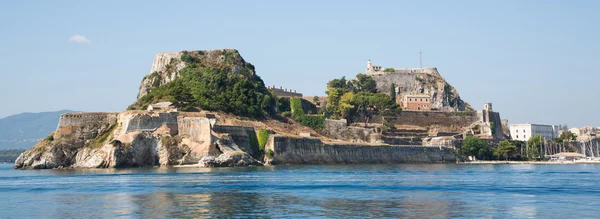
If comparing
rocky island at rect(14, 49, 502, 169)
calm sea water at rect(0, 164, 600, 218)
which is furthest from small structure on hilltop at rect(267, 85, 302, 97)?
calm sea water at rect(0, 164, 600, 218)

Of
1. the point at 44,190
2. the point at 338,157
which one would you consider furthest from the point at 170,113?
the point at 44,190

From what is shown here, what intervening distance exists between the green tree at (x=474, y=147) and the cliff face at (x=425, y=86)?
19080 mm

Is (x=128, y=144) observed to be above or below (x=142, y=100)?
below

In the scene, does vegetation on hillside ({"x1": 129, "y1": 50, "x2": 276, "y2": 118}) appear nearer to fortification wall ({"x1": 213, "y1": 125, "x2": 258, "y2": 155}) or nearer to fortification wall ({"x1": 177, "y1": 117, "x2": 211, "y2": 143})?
fortification wall ({"x1": 213, "y1": 125, "x2": 258, "y2": 155})

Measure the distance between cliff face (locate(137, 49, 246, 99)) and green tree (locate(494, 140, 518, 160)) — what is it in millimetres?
33016

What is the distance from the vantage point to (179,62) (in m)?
101

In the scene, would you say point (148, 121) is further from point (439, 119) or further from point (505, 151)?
point (439, 119)

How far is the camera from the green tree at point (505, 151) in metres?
102

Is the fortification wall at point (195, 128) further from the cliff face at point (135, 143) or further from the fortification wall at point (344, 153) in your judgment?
the fortification wall at point (344, 153)

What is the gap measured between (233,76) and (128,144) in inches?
973

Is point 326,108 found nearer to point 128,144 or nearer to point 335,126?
point 335,126

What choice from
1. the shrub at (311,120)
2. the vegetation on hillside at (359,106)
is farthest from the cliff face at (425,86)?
the shrub at (311,120)

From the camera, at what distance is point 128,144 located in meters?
73.2

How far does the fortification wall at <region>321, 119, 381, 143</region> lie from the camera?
97.6 meters
